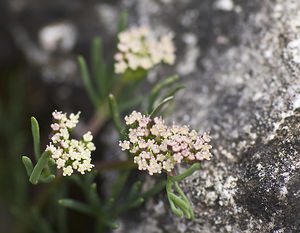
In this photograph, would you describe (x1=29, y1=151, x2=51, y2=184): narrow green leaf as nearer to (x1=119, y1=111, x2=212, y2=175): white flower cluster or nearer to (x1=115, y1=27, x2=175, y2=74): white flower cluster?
(x1=119, y1=111, x2=212, y2=175): white flower cluster

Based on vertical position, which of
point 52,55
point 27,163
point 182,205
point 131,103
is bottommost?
point 182,205

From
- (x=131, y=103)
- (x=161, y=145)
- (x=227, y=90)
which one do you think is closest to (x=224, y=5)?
(x=227, y=90)

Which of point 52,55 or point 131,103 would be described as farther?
point 52,55

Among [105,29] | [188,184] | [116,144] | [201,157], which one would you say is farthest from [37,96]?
[201,157]

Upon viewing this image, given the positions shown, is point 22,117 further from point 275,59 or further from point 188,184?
point 275,59

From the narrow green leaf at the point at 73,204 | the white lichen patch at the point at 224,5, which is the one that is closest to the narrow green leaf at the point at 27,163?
the narrow green leaf at the point at 73,204

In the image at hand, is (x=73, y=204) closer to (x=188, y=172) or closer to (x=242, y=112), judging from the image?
(x=188, y=172)
